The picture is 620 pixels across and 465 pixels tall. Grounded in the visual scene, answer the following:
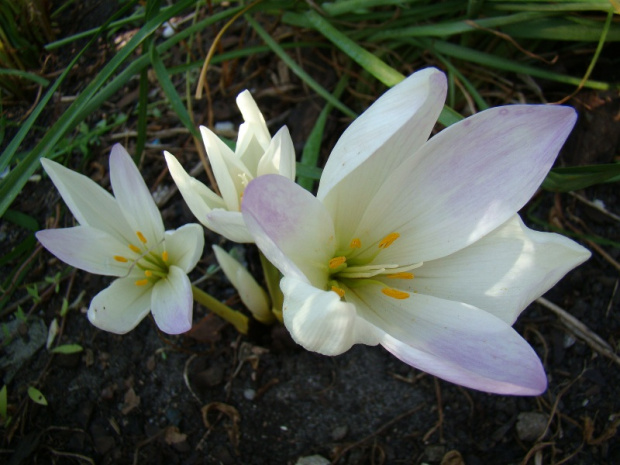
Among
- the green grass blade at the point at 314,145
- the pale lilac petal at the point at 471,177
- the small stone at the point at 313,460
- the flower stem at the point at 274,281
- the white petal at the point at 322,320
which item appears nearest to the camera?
the white petal at the point at 322,320

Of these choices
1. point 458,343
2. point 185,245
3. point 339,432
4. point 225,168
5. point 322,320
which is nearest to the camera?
point 322,320

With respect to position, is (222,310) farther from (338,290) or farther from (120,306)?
(338,290)

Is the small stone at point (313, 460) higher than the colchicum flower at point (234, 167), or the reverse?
the colchicum flower at point (234, 167)

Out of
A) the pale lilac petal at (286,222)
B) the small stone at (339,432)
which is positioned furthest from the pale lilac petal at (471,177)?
the small stone at (339,432)

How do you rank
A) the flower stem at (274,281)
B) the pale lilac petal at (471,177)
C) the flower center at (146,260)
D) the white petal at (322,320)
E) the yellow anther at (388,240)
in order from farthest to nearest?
the flower stem at (274,281) → the flower center at (146,260) → the yellow anther at (388,240) → the pale lilac petal at (471,177) → the white petal at (322,320)

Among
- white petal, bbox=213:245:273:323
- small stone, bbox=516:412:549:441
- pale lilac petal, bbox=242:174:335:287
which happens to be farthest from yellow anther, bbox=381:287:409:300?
small stone, bbox=516:412:549:441

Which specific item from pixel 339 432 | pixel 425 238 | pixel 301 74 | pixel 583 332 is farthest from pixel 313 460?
pixel 301 74

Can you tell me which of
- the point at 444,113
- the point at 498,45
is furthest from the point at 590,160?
the point at 444,113

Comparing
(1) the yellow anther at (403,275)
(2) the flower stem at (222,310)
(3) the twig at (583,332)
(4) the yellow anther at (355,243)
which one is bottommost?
(3) the twig at (583,332)

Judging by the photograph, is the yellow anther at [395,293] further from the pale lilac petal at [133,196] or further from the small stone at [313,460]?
the small stone at [313,460]
